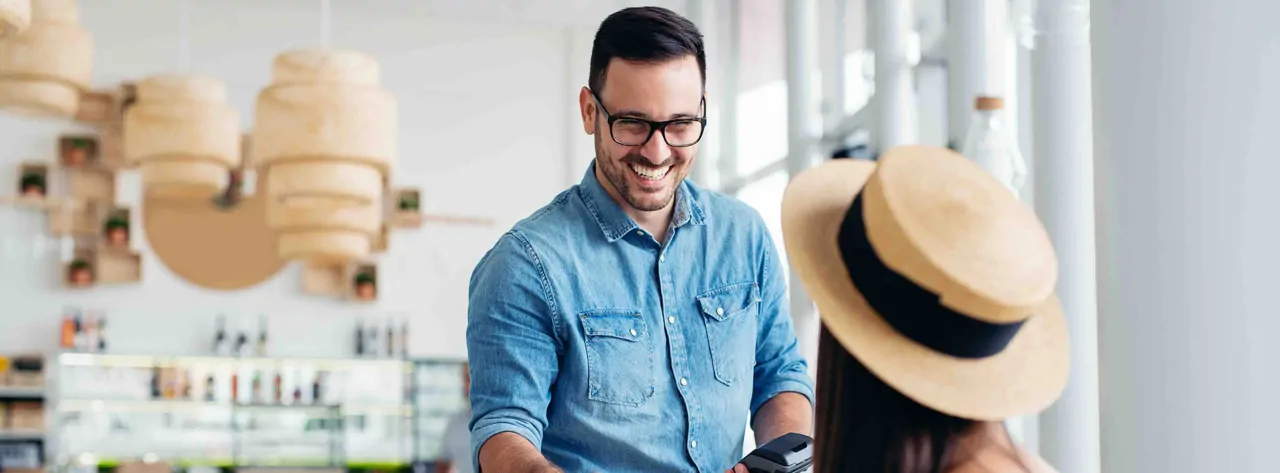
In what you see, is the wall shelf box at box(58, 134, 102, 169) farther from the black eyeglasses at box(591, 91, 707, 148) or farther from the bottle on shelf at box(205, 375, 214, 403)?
the black eyeglasses at box(591, 91, 707, 148)

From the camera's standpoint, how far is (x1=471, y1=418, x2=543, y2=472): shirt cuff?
87.4 inches

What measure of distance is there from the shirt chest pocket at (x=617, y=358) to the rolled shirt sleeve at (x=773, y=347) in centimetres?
28

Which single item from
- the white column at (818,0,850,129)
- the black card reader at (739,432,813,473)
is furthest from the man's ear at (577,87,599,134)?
the white column at (818,0,850,129)

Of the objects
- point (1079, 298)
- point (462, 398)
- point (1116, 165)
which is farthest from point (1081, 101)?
point (462, 398)

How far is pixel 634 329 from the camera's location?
2.33m

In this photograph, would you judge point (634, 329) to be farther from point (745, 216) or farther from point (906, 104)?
point (906, 104)

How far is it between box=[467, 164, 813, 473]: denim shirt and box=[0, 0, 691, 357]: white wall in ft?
27.7

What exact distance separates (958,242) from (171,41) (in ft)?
32.5

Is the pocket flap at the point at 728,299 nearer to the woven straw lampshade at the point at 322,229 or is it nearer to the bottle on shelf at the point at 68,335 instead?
the woven straw lampshade at the point at 322,229

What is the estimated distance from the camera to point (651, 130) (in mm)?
2195

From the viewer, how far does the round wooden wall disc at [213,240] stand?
409 inches

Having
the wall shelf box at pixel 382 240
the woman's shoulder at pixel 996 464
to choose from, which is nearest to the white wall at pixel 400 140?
the wall shelf box at pixel 382 240

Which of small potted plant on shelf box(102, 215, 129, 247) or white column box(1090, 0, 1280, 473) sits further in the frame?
small potted plant on shelf box(102, 215, 129, 247)

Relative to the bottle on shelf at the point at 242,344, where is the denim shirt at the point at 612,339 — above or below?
above
